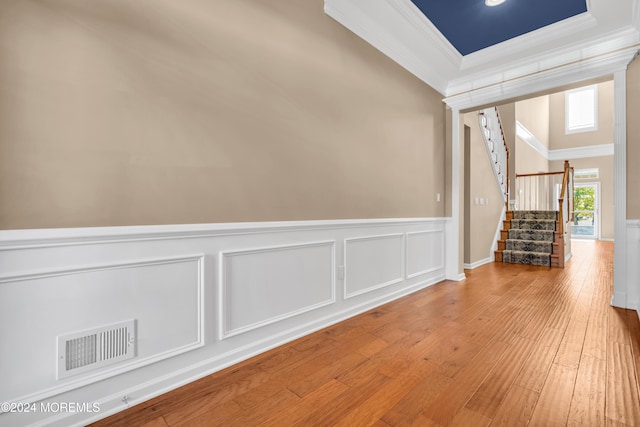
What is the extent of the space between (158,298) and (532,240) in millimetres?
6131

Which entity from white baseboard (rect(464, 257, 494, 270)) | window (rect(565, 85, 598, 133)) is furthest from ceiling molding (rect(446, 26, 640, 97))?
window (rect(565, 85, 598, 133))

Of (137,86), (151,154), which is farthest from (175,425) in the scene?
(137,86)

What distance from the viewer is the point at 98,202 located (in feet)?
4.55

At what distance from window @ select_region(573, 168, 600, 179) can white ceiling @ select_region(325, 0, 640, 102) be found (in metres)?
9.19

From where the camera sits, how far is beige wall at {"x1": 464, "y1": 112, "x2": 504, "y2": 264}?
4.84 meters

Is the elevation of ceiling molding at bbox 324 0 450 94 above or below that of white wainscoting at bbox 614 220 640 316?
above

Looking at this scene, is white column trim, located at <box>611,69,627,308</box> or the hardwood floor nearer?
the hardwood floor

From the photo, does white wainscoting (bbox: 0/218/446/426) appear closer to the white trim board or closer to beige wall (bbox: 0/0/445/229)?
beige wall (bbox: 0/0/445/229)

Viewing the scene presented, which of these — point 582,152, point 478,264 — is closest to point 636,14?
point 478,264

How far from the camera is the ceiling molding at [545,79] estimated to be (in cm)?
291

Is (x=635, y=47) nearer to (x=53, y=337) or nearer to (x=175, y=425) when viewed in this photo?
(x=175, y=425)

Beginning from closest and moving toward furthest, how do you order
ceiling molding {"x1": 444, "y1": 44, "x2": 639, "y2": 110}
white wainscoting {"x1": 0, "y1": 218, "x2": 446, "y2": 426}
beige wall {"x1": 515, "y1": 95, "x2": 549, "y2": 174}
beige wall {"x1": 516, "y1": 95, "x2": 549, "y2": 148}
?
white wainscoting {"x1": 0, "y1": 218, "x2": 446, "y2": 426}, ceiling molding {"x1": 444, "y1": 44, "x2": 639, "y2": 110}, beige wall {"x1": 515, "y1": 95, "x2": 549, "y2": 174}, beige wall {"x1": 516, "y1": 95, "x2": 549, "y2": 148}

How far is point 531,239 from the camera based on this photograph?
5566mm

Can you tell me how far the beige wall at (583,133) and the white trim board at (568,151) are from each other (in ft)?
0.44
